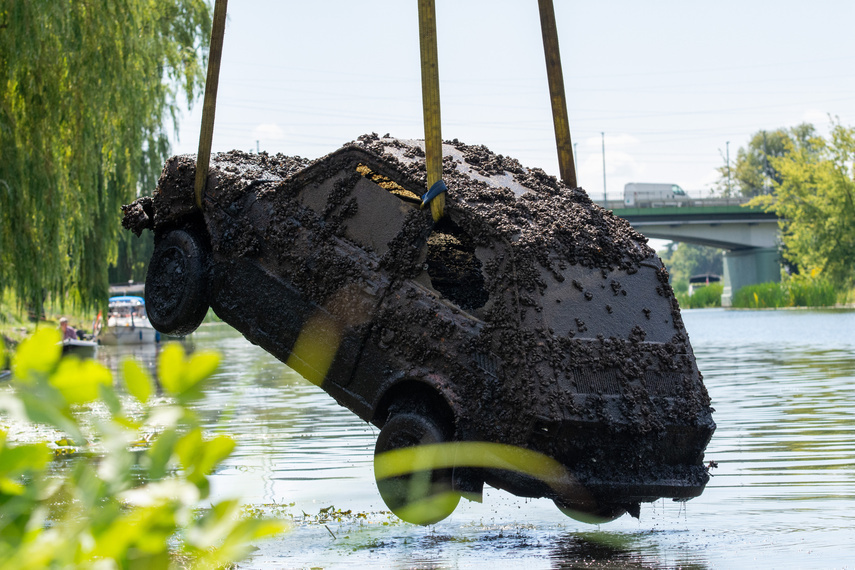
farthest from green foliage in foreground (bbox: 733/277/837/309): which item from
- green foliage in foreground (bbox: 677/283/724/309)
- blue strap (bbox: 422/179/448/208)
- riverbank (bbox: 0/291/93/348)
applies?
blue strap (bbox: 422/179/448/208)

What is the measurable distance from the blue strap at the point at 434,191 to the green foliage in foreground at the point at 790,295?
53.7 meters

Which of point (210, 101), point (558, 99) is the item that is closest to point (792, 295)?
point (558, 99)

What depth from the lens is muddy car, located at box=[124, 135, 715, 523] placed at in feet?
20.1

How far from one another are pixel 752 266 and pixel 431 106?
67.2 m

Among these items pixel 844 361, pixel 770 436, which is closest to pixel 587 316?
pixel 770 436

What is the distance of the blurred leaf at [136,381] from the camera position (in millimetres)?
1225

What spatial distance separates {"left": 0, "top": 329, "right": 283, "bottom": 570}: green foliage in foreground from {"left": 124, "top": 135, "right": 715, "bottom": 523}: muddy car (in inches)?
188

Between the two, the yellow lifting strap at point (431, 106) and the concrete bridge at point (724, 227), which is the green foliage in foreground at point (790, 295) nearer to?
the concrete bridge at point (724, 227)

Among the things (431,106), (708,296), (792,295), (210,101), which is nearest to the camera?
(431,106)

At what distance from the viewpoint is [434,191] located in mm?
Answer: 6582

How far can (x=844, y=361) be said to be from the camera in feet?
68.7

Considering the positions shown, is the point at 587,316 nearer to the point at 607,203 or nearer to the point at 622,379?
the point at 622,379

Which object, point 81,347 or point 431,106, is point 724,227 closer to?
point 81,347

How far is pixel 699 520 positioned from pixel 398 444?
2341mm
